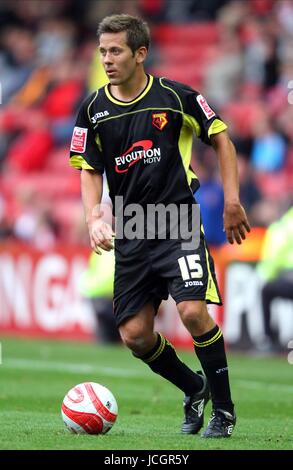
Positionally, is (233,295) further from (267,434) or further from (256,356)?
(267,434)

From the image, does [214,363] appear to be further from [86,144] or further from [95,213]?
[86,144]

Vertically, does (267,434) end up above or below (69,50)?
below

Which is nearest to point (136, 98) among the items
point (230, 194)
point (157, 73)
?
point (230, 194)

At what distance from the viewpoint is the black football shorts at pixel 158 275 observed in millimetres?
7480

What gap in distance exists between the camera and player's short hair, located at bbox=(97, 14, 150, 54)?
25.1ft

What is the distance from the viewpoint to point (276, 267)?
14.8 metres

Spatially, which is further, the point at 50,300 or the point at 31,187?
the point at 31,187

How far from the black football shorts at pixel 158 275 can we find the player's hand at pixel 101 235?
0.29m

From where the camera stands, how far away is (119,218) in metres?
7.80

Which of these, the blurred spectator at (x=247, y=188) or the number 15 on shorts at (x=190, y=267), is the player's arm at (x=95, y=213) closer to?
the number 15 on shorts at (x=190, y=267)
